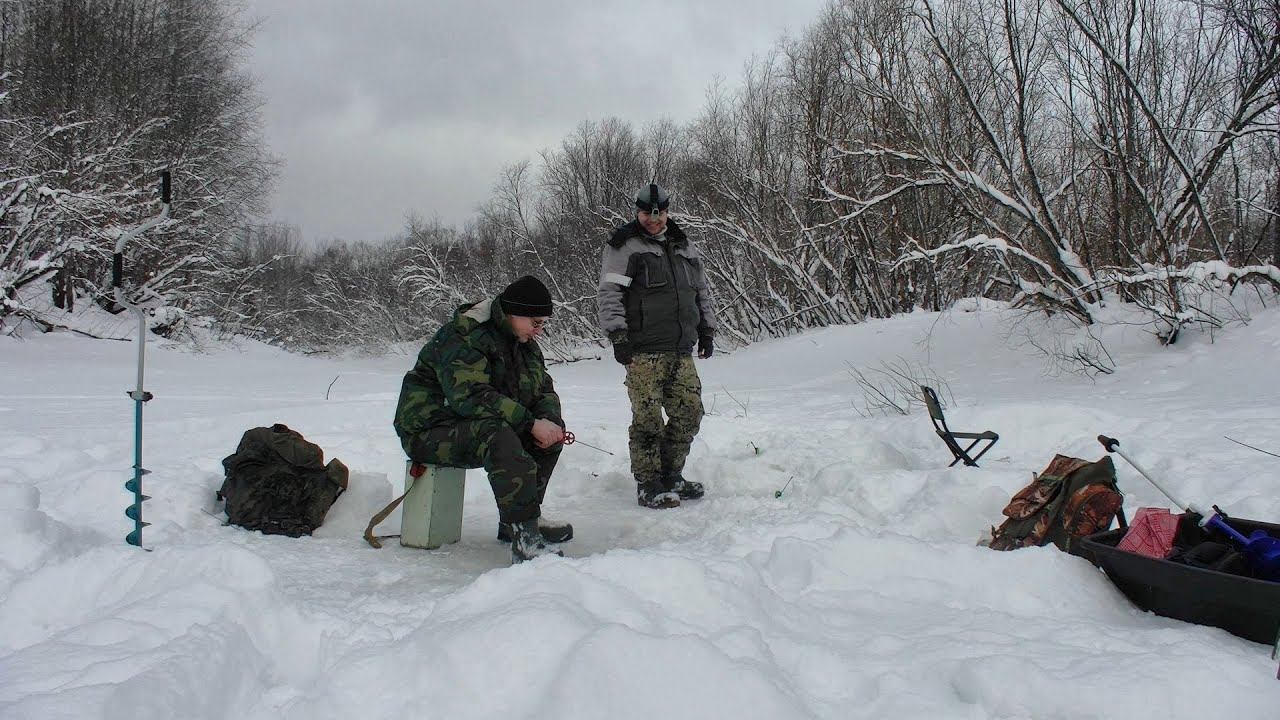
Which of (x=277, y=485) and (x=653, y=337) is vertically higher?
(x=653, y=337)

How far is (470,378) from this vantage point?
10.4 feet

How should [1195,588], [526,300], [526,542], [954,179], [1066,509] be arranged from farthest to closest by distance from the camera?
[954,179], [526,300], [526,542], [1066,509], [1195,588]

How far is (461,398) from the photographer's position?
3139 millimetres

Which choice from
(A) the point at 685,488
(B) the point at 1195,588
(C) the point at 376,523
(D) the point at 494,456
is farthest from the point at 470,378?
(B) the point at 1195,588

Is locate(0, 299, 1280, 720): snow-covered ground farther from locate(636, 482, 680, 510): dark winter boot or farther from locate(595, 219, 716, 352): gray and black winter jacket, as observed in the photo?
locate(595, 219, 716, 352): gray and black winter jacket

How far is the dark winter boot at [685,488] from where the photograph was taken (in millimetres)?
4293

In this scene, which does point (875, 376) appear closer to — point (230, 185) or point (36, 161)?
point (36, 161)

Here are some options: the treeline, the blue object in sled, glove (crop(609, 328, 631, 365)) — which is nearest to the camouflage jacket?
glove (crop(609, 328, 631, 365))

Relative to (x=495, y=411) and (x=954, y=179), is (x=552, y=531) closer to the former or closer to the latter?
(x=495, y=411)

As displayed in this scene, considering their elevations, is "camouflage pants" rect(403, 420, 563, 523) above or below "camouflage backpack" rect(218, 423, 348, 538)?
above

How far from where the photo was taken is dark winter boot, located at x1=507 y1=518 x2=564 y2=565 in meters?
3.06

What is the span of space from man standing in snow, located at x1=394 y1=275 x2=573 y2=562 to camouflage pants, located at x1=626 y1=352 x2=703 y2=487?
84 cm

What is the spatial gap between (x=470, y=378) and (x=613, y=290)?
134 centimetres

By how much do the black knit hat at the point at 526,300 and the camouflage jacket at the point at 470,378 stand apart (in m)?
0.05
